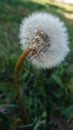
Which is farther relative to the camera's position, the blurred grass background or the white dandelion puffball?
the blurred grass background

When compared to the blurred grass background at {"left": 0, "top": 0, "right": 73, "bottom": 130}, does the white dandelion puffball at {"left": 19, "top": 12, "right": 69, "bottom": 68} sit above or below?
above

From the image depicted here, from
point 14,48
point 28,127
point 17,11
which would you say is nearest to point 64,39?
point 28,127

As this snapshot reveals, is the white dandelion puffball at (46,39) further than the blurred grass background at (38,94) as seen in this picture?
No

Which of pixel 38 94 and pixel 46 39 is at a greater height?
pixel 46 39

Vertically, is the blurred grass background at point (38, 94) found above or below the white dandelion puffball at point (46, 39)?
below

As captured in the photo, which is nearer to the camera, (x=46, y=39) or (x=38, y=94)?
(x=46, y=39)

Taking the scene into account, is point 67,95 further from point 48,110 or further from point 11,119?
point 11,119

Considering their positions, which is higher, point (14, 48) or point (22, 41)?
point (22, 41)

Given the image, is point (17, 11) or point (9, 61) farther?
point (17, 11)
